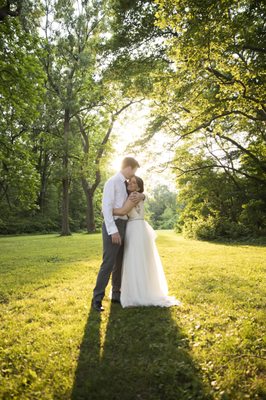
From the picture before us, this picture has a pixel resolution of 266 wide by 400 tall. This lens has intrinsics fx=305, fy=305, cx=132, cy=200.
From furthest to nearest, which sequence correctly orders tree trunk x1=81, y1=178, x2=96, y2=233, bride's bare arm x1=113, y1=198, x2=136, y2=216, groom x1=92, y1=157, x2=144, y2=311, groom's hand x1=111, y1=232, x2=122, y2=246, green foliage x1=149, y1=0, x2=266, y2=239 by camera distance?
tree trunk x1=81, y1=178, x2=96, y2=233 → green foliage x1=149, y1=0, x2=266, y2=239 → bride's bare arm x1=113, y1=198, x2=136, y2=216 → groom x1=92, y1=157, x2=144, y2=311 → groom's hand x1=111, y1=232, x2=122, y2=246

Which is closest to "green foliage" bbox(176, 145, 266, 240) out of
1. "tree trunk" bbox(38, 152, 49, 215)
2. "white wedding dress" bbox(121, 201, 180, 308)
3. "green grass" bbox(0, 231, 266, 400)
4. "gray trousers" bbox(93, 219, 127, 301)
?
"green grass" bbox(0, 231, 266, 400)

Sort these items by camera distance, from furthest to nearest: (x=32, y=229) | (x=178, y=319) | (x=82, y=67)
A: (x=32, y=229) → (x=82, y=67) → (x=178, y=319)

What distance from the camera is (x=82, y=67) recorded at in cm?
2297

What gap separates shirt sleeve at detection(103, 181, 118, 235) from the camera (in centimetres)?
492

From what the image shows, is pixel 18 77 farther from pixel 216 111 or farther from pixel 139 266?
pixel 139 266

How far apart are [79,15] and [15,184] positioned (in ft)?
57.2

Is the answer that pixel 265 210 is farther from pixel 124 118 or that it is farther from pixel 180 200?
pixel 124 118


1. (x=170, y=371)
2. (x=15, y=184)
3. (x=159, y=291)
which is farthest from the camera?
(x=15, y=184)

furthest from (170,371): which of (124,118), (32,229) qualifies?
(32,229)

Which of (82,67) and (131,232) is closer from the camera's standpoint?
(131,232)

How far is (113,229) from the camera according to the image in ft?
16.0

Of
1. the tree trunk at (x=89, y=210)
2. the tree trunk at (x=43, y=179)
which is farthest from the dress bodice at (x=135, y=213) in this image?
the tree trunk at (x=43, y=179)

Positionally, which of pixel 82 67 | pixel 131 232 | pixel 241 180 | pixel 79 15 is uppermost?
pixel 79 15

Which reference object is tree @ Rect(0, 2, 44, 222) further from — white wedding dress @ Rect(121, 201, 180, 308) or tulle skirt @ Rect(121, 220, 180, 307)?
tulle skirt @ Rect(121, 220, 180, 307)
